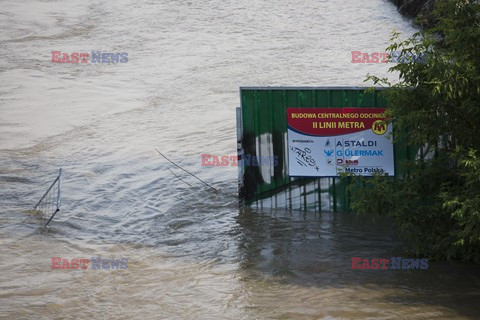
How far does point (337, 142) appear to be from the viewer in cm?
1321

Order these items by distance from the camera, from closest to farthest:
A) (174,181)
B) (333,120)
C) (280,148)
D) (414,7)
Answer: (333,120) → (280,148) → (174,181) → (414,7)

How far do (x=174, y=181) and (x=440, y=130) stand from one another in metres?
7.63

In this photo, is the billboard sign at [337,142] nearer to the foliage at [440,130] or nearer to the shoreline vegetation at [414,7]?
the foliage at [440,130]

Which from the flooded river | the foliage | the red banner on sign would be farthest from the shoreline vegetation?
the foliage

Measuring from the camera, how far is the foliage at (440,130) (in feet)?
32.7

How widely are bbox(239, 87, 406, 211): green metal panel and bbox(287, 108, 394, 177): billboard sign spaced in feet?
0.46

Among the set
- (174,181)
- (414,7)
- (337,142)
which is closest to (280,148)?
(337,142)

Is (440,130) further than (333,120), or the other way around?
(333,120)

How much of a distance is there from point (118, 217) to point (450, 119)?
720 cm

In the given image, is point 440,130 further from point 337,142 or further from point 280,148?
point 280,148

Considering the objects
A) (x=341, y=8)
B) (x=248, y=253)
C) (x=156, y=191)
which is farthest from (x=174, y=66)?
(x=248, y=253)

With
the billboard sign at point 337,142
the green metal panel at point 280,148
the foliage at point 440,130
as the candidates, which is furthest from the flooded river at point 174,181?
the billboard sign at point 337,142

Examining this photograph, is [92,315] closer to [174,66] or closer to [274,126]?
[274,126]

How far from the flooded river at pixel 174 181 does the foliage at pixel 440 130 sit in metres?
0.73
